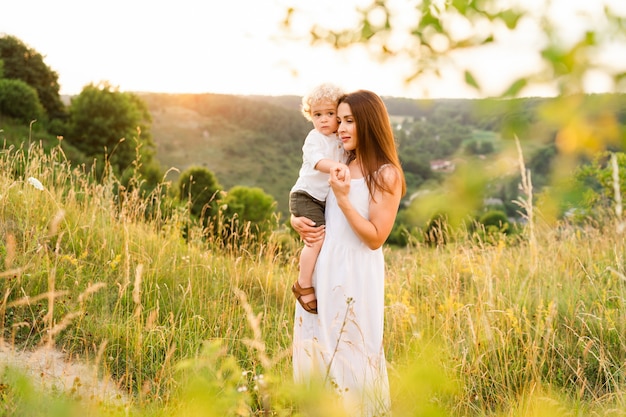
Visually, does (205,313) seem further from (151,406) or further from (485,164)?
(485,164)

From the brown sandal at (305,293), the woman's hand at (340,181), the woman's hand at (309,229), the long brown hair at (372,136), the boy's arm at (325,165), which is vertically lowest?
the brown sandal at (305,293)

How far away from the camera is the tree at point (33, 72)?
3353 cm

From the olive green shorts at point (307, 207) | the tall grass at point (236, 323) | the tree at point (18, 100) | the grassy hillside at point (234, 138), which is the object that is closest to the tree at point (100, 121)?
the tree at point (18, 100)

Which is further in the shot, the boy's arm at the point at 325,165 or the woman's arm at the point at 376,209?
the boy's arm at the point at 325,165

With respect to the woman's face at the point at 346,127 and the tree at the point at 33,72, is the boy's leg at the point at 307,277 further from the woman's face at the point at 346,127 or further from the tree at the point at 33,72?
the tree at the point at 33,72

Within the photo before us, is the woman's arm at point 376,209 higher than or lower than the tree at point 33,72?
lower

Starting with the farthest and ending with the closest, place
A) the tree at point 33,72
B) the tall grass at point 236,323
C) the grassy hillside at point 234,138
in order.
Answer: the grassy hillside at point 234,138
the tree at point 33,72
the tall grass at point 236,323

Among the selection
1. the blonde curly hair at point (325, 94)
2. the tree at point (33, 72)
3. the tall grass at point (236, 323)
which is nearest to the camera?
the blonde curly hair at point (325, 94)

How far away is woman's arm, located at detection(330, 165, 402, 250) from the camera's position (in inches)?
113

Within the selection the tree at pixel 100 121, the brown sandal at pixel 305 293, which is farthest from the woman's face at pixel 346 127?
the tree at pixel 100 121

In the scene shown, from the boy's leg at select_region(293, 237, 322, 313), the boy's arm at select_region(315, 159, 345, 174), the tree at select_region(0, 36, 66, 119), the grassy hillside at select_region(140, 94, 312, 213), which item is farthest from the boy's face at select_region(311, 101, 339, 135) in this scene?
the grassy hillside at select_region(140, 94, 312, 213)

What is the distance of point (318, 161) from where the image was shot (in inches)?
121

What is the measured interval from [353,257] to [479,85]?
6.26 ft

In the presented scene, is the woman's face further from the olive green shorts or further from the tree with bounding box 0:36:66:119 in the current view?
the tree with bounding box 0:36:66:119
